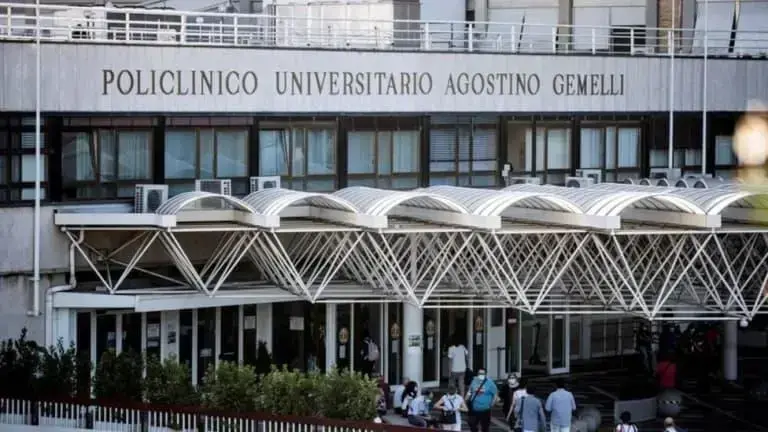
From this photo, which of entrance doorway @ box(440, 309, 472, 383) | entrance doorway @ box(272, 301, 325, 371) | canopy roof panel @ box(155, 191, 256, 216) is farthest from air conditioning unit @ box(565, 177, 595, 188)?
canopy roof panel @ box(155, 191, 256, 216)

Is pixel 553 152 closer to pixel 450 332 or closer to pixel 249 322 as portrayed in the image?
pixel 450 332

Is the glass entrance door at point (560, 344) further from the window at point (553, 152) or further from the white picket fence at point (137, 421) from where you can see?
the white picket fence at point (137, 421)

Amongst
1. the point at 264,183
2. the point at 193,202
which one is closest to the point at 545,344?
the point at 264,183

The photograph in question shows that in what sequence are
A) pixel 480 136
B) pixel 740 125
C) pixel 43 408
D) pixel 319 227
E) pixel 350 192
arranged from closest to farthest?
pixel 43 408, pixel 319 227, pixel 350 192, pixel 480 136, pixel 740 125

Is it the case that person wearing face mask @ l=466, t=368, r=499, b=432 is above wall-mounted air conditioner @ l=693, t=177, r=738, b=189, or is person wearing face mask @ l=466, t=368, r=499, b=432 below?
below

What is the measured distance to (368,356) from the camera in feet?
147

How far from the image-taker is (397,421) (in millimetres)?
39469

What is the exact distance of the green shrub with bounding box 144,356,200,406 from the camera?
34.6 m

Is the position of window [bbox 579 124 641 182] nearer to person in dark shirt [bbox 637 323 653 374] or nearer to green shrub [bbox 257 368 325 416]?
person in dark shirt [bbox 637 323 653 374]

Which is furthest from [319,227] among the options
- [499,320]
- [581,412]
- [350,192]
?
[499,320]

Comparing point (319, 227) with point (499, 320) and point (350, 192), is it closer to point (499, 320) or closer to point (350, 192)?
point (350, 192)

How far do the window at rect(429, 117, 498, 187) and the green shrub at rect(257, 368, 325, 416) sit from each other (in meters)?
13.1

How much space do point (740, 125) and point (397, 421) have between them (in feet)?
47.6

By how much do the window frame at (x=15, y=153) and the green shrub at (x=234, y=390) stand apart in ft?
22.7
